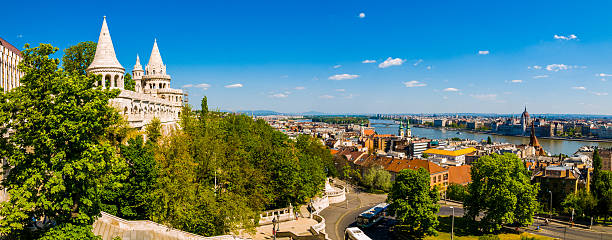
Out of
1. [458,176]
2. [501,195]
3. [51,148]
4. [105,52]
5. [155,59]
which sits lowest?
[458,176]

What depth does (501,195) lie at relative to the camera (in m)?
31.2

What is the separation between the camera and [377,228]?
34812mm

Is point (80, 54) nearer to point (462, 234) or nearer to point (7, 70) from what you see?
point (7, 70)

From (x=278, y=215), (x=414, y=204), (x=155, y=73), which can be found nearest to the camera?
(x=278, y=215)

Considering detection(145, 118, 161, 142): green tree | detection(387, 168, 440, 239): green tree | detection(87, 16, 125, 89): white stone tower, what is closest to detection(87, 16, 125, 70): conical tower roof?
detection(87, 16, 125, 89): white stone tower

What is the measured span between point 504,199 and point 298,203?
16.4 metres

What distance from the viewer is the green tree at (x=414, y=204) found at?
30031mm

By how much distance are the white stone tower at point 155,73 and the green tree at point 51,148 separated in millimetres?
33724

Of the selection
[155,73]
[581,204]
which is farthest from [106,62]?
[581,204]

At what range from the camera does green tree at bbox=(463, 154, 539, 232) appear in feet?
102

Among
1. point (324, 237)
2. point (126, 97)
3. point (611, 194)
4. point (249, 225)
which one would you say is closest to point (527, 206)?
point (611, 194)

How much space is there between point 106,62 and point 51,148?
1716 centimetres

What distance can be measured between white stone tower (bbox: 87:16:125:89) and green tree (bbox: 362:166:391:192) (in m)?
35.4

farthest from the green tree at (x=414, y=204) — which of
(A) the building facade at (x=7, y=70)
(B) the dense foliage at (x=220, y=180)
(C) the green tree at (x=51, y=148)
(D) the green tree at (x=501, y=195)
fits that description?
(A) the building facade at (x=7, y=70)
